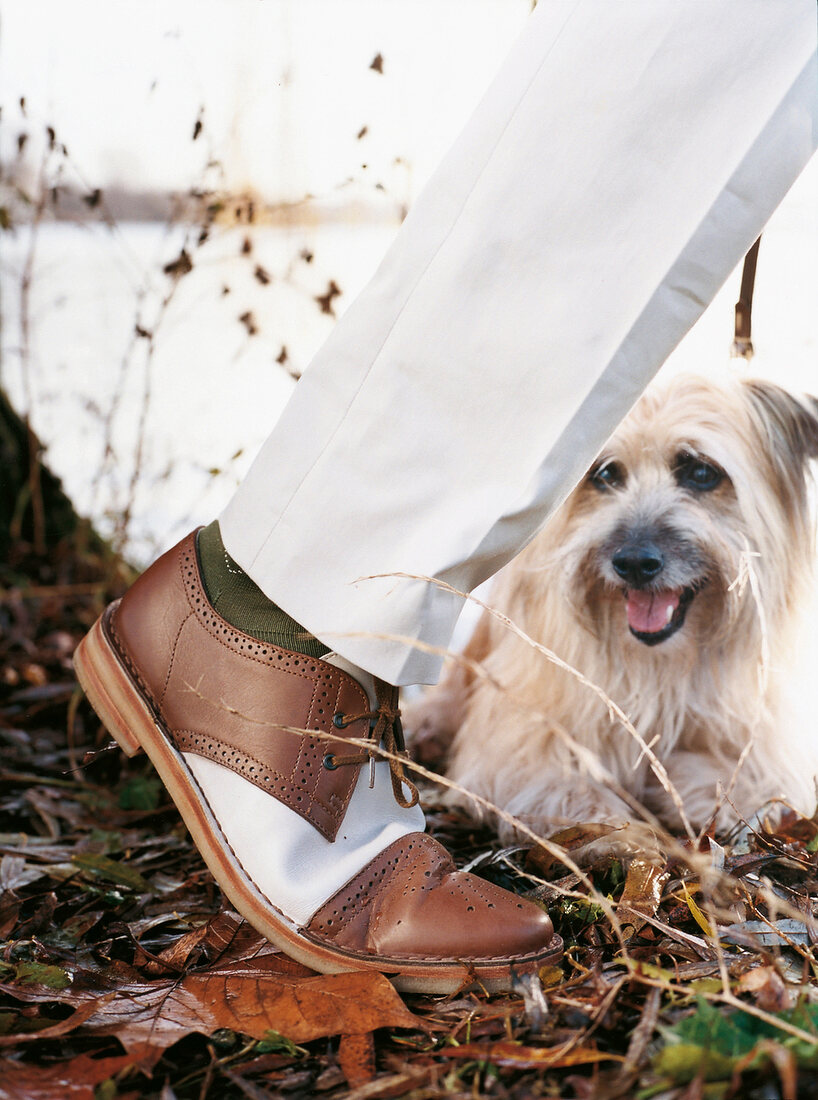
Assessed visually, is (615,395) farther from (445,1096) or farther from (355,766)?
(445,1096)

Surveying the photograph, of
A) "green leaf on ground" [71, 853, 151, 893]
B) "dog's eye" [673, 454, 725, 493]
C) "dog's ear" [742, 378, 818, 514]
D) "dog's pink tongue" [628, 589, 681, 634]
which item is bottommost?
"green leaf on ground" [71, 853, 151, 893]

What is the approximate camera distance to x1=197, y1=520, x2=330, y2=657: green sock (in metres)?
1.37

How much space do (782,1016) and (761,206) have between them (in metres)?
0.92

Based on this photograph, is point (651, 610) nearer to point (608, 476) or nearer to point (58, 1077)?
point (608, 476)

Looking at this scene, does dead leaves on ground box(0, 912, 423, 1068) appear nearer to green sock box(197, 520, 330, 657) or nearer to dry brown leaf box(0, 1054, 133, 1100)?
Answer: dry brown leaf box(0, 1054, 133, 1100)

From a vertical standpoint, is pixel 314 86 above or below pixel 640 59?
below

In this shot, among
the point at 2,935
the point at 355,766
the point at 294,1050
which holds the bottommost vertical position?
the point at 2,935

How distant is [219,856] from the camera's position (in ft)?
4.38

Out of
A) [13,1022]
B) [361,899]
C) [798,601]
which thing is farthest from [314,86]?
[13,1022]

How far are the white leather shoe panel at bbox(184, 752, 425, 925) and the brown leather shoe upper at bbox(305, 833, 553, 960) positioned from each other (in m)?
0.02

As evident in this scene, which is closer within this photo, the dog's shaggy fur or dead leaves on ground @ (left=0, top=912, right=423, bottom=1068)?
dead leaves on ground @ (left=0, top=912, right=423, bottom=1068)

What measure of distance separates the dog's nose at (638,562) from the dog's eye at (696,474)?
0.69ft

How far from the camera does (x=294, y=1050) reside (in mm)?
1077

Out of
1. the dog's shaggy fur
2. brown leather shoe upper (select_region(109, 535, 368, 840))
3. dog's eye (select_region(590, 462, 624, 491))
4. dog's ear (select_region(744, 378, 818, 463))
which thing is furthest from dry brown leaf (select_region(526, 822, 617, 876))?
dog's ear (select_region(744, 378, 818, 463))
